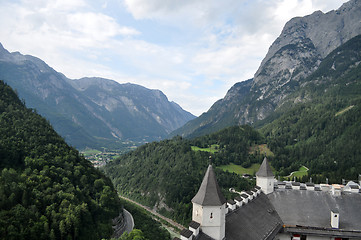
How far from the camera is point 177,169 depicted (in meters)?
112

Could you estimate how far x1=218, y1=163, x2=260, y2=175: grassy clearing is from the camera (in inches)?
4769

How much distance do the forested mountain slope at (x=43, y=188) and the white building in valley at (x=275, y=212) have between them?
31.4 m

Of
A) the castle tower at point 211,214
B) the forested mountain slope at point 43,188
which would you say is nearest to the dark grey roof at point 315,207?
the castle tower at point 211,214

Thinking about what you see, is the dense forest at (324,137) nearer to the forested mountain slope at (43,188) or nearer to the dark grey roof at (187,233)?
the forested mountain slope at (43,188)

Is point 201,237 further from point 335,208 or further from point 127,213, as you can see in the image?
point 127,213

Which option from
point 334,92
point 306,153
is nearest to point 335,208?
point 306,153

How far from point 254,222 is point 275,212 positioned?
7.77m

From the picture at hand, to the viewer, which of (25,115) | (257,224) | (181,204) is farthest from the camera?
(181,204)

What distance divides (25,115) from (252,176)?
306 feet

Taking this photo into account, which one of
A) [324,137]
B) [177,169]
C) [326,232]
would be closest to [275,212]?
[326,232]

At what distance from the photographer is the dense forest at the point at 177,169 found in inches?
3720

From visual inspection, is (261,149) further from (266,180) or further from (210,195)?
(210,195)

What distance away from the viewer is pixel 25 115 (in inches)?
2982

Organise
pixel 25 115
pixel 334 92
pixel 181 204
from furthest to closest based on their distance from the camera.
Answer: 1. pixel 334 92
2. pixel 181 204
3. pixel 25 115
